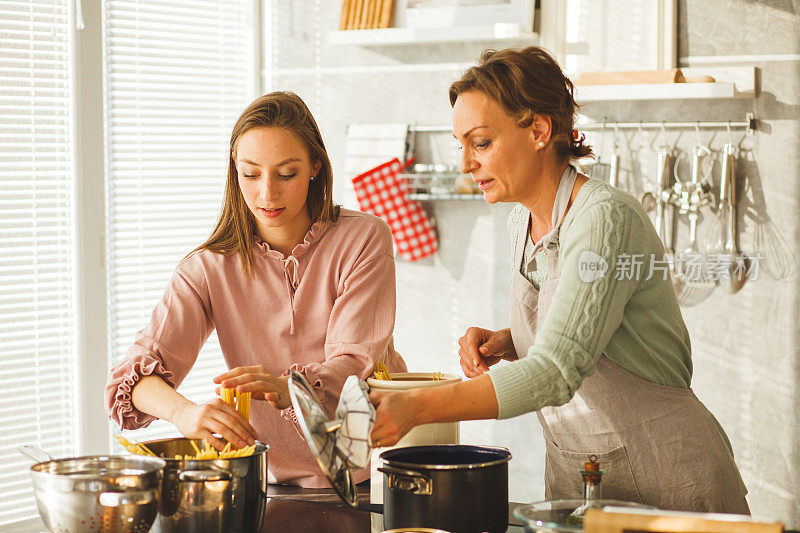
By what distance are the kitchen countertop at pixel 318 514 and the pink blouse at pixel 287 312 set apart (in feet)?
0.45

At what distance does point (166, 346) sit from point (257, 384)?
32 centimetres

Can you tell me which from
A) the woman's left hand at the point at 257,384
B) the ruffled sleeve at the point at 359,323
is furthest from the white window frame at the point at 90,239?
the woman's left hand at the point at 257,384

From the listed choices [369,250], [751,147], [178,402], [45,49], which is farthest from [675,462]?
[45,49]

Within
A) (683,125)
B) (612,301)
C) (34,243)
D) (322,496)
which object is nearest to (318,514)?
(322,496)

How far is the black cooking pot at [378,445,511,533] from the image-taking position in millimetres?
1197

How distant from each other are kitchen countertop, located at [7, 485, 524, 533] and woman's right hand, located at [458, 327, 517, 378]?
28 cm

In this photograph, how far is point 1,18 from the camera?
2588 millimetres

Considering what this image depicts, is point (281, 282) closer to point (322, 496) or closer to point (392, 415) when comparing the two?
point (322, 496)

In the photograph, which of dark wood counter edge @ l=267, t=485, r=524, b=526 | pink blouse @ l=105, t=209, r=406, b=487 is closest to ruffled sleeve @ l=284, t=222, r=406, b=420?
pink blouse @ l=105, t=209, r=406, b=487

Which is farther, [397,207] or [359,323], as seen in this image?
[397,207]

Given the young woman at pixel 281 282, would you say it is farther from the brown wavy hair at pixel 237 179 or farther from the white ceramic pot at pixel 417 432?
the white ceramic pot at pixel 417 432

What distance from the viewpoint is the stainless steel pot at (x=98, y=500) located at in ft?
3.82

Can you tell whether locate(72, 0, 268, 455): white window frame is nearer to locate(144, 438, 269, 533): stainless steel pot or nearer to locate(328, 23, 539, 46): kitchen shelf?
locate(328, 23, 539, 46): kitchen shelf

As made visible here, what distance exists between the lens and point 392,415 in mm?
1249
